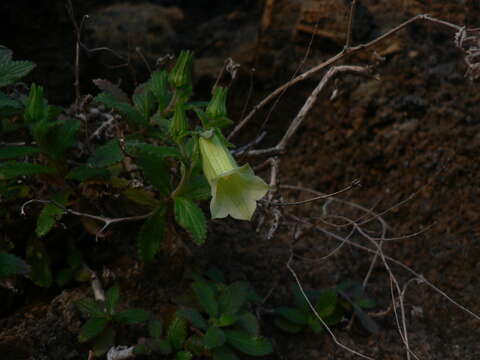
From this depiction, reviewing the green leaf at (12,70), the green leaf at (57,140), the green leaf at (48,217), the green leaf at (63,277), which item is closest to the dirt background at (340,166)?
the green leaf at (63,277)

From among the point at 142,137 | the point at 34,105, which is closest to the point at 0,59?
the point at 34,105

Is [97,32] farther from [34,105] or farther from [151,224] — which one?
[151,224]

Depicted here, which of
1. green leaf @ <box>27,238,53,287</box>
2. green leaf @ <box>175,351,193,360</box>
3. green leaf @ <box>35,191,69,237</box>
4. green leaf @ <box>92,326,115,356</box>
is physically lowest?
green leaf @ <box>175,351,193,360</box>

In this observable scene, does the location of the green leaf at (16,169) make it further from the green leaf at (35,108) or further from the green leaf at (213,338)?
the green leaf at (213,338)

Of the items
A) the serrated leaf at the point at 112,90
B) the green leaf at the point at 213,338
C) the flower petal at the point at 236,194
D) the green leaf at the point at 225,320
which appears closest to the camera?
the flower petal at the point at 236,194

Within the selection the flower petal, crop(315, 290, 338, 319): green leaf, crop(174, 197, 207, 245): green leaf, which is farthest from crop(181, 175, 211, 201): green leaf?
crop(315, 290, 338, 319): green leaf

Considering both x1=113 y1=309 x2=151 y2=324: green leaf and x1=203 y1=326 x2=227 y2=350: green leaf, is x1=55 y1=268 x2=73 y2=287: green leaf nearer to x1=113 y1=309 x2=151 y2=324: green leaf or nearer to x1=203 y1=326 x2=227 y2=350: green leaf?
x1=113 y1=309 x2=151 y2=324: green leaf

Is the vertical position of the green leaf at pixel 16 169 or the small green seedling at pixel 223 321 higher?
the green leaf at pixel 16 169
